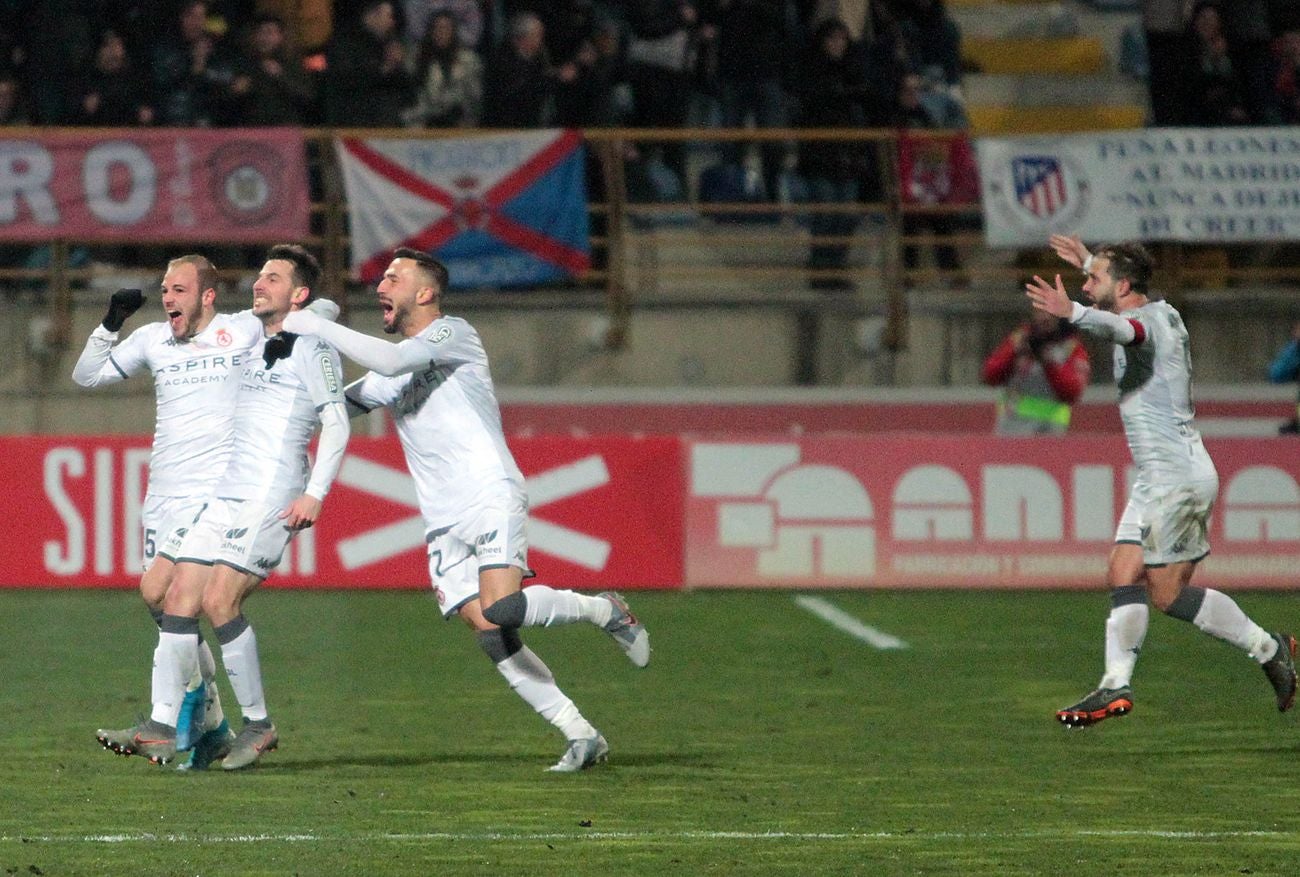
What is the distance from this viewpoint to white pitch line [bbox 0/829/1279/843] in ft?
22.1

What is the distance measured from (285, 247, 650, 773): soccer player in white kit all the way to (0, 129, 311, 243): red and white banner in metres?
10.2

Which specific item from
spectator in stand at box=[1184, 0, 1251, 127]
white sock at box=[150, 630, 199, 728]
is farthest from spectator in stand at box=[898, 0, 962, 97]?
white sock at box=[150, 630, 199, 728]

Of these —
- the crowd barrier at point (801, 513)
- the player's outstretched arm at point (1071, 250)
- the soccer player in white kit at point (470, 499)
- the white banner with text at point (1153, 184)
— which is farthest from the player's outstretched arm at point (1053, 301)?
the white banner with text at point (1153, 184)

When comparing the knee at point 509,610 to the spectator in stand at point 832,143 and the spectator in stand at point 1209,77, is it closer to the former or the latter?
the spectator in stand at point 832,143

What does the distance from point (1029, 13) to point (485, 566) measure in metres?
15.7

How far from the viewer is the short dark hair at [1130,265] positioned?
8898 millimetres

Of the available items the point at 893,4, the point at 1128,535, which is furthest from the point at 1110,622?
the point at 893,4

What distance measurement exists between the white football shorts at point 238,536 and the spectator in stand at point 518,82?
1092cm

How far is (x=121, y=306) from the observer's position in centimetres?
833

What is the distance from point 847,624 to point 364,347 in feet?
Result: 21.7

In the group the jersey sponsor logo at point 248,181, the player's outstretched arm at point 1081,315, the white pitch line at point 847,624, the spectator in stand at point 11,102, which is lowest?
the white pitch line at point 847,624

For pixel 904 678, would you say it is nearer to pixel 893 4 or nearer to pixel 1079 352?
pixel 1079 352

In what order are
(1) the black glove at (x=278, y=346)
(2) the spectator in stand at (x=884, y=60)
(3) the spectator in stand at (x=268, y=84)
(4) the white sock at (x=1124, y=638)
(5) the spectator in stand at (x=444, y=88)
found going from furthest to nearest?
(2) the spectator in stand at (x=884, y=60)
(5) the spectator in stand at (x=444, y=88)
(3) the spectator in stand at (x=268, y=84)
(4) the white sock at (x=1124, y=638)
(1) the black glove at (x=278, y=346)

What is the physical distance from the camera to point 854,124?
64.0 feet
